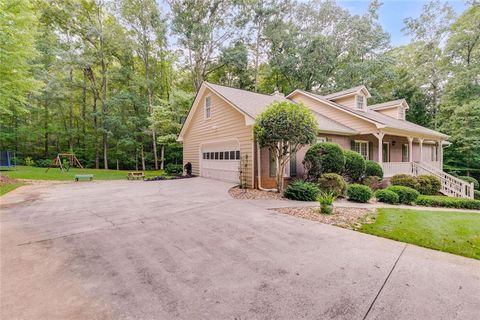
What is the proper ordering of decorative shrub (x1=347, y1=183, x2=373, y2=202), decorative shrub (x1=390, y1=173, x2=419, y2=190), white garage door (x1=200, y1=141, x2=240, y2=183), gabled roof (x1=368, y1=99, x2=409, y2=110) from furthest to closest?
gabled roof (x1=368, y1=99, x2=409, y2=110)
white garage door (x1=200, y1=141, x2=240, y2=183)
decorative shrub (x1=390, y1=173, x2=419, y2=190)
decorative shrub (x1=347, y1=183, x2=373, y2=202)

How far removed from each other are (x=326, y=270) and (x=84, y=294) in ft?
9.52

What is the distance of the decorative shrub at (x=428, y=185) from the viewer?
36.5 feet

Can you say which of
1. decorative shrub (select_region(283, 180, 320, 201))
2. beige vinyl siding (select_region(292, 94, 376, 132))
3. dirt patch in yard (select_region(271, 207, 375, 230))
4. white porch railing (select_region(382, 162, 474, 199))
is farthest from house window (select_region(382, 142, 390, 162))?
dirt patch in yard (select_region(271, 207, 375, 230))

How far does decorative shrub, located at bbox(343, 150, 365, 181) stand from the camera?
10617mm

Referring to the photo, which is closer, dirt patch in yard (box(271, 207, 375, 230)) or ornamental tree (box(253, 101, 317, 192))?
dirt patch in yard (box(271, 207, 375, 230))

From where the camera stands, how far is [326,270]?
3.02 metres

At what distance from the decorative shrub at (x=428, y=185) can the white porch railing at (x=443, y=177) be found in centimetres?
146

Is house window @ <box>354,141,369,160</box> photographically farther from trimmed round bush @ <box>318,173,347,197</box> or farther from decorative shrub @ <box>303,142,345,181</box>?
trimmed round bush @ <box>318,173,347,197</box>

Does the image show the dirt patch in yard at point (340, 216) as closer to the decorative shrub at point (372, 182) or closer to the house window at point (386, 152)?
the decorative shrub at point (372, 182)

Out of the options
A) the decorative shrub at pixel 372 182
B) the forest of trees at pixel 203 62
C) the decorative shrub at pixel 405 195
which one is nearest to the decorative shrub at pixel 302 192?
the decorative shrub at pixel 405 195

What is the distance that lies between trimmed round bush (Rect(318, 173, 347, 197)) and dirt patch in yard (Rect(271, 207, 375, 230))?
1.95m

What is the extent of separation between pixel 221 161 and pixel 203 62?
1543 centimetres

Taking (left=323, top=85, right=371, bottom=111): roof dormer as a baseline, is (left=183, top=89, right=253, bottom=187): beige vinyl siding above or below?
below

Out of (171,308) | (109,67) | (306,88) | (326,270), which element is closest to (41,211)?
(171,308)
